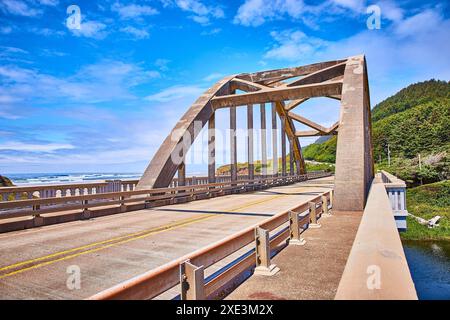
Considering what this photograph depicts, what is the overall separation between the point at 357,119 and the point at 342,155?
1893 mm

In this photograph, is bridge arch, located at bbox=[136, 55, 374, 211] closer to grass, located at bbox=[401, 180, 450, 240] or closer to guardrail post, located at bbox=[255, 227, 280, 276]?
guardrail post, located at bbox=[255, 227, 280, 276]

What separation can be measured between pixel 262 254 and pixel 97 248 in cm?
424

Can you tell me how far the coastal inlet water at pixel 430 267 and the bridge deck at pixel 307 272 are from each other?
1716cm

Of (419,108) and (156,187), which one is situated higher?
(419,108)

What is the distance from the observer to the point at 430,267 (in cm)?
2739

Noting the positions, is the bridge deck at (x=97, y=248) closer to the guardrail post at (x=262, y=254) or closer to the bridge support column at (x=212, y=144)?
the guardrail post at (x=262, y=254)

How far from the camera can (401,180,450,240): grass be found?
3581 centimetres

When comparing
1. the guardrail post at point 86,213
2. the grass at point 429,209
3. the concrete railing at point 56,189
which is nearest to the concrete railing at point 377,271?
the guardrail post at point 86,213

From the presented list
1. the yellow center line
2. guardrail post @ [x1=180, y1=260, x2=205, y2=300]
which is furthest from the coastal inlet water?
guardrail post @ [x1=180, y1=260, x2=205, y2=300]

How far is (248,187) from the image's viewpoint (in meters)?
27.8

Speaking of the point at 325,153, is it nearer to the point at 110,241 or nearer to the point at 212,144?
the point at 212,144

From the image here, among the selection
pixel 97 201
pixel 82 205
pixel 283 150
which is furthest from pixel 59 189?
pixel 283 150
